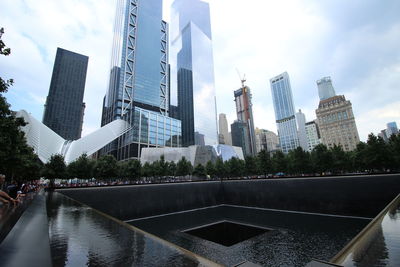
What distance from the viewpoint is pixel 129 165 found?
3588 centimetres

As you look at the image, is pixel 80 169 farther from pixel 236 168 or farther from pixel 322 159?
pixel 322 159

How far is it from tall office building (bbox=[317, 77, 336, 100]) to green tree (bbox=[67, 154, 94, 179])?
155034 millimetres

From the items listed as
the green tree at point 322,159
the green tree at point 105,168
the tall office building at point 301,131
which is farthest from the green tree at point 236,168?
the tall office building at point 301,131

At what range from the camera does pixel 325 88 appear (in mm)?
141000

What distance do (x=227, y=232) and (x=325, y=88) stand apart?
15934 centimetres

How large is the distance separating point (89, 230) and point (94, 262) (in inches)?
75.1

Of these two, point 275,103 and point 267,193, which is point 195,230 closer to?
point 267,193

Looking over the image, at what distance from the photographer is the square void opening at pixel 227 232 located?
13.7 meters

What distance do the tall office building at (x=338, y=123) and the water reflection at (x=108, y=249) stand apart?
9842cm

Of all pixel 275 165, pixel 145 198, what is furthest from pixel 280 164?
pixel 145 198

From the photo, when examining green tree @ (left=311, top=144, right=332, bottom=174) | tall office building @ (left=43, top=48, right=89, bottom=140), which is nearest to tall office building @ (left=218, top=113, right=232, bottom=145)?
tall office building @ (left=43, top=48, right=89, bottom=140)

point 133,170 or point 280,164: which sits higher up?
point 133,170

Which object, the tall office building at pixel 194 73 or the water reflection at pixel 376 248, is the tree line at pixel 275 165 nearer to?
the water reflection at pixel 376 248

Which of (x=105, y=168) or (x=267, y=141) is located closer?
(x=105, y=168)
